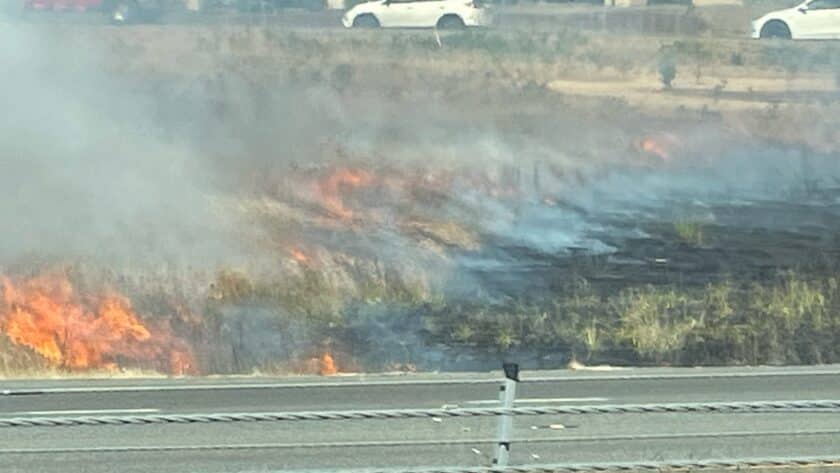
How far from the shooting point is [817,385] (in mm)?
9242

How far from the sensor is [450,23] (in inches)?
440

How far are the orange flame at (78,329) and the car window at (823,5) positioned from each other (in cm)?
589

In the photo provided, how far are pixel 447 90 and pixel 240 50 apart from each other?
174 cm

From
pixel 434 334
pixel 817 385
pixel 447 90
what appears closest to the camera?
pixel 817 385

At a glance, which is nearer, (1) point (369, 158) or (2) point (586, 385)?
(2) point (586, 385)

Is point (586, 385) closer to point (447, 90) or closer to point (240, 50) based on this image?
point (447, 90)

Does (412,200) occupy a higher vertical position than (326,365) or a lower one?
higher

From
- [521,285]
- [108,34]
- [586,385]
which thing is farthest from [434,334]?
[108,34]

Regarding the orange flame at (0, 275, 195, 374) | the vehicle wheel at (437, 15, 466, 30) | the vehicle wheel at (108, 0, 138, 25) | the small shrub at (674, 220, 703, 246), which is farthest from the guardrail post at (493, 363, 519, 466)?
the vehicle wheel at (108, 0, 138, 25)

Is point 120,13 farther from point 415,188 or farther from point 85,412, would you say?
point 85,412

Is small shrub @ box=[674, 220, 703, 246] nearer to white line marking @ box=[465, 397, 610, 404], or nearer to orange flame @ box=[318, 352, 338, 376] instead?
white line marking @ box=[465, 397, 610, 404]

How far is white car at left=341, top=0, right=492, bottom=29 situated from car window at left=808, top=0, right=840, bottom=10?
2701 millimetres

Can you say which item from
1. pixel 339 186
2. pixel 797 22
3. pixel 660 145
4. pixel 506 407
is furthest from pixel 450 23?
pixel 506 407

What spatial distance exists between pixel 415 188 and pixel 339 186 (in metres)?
0.62
